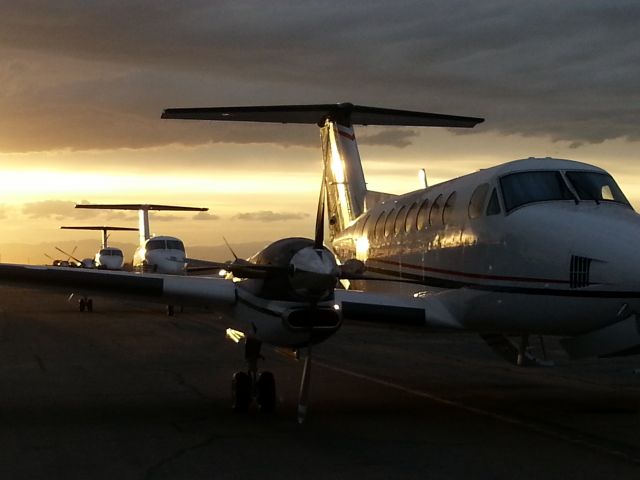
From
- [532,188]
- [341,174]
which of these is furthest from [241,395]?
[341,174]

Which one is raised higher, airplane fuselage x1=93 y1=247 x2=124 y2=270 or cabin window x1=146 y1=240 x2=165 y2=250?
cabin window x1=146 y1=240 x2=165 y2=250

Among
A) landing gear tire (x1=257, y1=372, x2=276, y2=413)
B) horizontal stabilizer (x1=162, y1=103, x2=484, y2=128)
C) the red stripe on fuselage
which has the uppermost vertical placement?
horizontal stabilizer (x1=162, y1=103, x2=484, y2=128)

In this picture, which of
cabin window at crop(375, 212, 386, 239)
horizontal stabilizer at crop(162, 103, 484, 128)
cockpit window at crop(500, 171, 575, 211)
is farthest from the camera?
horizontal stabilizer at crop(162, 103, 484, 128)

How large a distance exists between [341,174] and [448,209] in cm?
791

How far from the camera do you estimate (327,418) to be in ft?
35.4

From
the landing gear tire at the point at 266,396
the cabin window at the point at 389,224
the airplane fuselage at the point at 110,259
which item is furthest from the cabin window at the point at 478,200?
the airplane fuselage at the point at 110,259

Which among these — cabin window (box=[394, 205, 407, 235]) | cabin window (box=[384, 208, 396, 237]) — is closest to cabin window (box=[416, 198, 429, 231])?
cabin window (box=[394, 205, 407, 235])

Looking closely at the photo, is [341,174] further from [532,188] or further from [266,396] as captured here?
[532,188]

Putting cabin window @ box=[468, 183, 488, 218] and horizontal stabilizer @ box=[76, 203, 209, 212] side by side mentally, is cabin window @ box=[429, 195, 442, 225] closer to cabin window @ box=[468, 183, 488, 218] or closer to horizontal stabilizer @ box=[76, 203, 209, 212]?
cabin window @ box=[468, 183, 488, 218]

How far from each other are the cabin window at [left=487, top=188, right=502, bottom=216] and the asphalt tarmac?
1.79 metres

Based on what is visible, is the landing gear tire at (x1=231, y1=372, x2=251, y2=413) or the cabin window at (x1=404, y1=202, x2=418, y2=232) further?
the cabin window at (x1=404, y1=202, x2=418, y2=232)

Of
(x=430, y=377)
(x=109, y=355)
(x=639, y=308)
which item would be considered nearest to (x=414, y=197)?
(x=430, y=377)

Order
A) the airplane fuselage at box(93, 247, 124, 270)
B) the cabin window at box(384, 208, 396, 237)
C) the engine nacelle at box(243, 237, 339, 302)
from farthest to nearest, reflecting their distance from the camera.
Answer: the airplane fuselage at box(93, 247, 124, 270) → the cabin window at box(384, 208, 396, 237) → the engine nacelle at box(243, 237, 339, 302)

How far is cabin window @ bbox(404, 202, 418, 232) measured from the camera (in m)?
13.1
